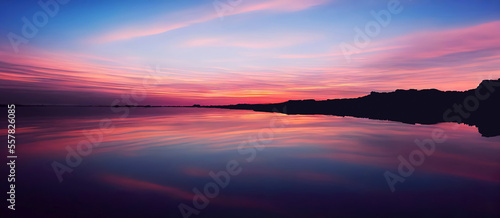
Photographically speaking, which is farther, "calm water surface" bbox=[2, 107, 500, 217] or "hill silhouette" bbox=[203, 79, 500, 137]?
"hill silhouette" bbox=[203, 79, 500, 137]

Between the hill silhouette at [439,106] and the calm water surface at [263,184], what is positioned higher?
the hill silhouette at [439,106]

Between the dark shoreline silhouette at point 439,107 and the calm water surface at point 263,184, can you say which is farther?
the dark shoreline silhouette at point 439,107

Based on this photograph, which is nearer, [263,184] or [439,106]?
[263,184]

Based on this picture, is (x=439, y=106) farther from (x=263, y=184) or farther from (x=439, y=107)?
(x=263, y=184)

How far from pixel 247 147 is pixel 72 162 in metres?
9.96

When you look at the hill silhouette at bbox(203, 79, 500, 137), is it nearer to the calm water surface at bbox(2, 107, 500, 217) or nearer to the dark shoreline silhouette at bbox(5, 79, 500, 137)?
the dark shoreline silhouette at bbox(5, 79, 500, 137)

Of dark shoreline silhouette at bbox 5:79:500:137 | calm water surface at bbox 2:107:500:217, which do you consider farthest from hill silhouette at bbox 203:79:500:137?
calm water surface at bbox 2:107:500:217

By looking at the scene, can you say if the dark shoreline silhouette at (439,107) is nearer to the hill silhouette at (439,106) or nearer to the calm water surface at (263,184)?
the hill silhouette at (439,106)

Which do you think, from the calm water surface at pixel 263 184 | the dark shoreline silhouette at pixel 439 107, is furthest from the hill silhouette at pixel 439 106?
the calm water surface at pixel 263 184

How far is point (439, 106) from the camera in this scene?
251 ft

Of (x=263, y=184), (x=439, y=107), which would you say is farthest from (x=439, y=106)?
(x=263, y=184)

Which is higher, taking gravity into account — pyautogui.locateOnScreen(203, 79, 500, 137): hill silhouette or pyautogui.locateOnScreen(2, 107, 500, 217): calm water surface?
pyautogui.locateOnScreen(203, 79, 500, 137): hill silhouette

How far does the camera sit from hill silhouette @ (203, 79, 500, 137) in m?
45.9

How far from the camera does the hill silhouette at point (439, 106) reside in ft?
150
